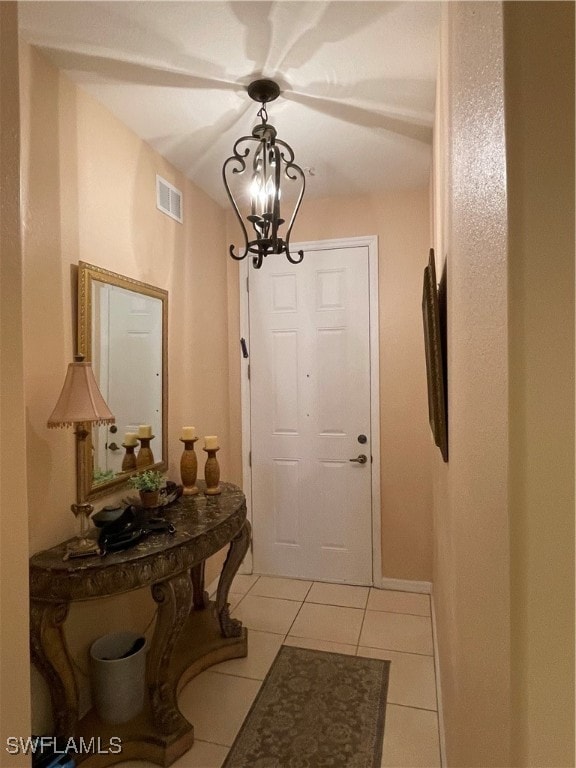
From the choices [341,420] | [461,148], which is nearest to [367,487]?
[341,420]

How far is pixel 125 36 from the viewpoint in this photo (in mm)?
1595

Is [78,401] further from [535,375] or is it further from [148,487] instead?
[535,375]

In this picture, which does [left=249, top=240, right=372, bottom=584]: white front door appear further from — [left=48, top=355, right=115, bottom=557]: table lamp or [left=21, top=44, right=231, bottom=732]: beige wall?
[left=48, top=355, right=115, bottom=557]: table lamp

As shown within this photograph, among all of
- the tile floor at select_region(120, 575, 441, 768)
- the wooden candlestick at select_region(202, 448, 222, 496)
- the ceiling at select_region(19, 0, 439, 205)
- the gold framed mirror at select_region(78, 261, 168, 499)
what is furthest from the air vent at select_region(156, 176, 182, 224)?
the tile floor at select_region(120, 575, 441, 768)

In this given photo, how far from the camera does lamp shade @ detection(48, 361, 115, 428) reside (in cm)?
155

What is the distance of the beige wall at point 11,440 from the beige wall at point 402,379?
7.67 feet

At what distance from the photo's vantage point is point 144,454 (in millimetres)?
2221

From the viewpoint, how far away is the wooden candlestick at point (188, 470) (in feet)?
7.64

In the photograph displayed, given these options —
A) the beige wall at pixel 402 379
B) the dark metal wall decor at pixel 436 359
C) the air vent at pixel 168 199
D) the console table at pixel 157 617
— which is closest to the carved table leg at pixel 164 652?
the console table at pixel 157 617

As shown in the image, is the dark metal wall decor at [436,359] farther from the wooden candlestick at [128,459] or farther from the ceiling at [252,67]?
the wooden candlestick at [128,459]

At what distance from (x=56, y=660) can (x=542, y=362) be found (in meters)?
1.86

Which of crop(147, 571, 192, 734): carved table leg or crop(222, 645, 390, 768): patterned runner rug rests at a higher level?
crop(147, 571, 192, 734): carved table leg

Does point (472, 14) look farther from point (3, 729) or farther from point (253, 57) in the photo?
point (3, 729)

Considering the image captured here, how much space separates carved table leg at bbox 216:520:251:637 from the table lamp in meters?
0.84
